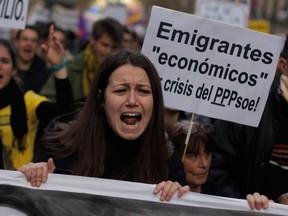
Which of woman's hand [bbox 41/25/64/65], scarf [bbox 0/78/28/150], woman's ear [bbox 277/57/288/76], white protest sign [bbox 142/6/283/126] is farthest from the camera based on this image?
woman's hand [bbox 41/25/64/65]

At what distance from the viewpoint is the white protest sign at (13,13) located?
5.28 m

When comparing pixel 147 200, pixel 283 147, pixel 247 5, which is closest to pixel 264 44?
pixel 283 147

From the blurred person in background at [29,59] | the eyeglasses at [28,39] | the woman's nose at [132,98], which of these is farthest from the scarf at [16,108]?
the eyeglasses at [28,39]

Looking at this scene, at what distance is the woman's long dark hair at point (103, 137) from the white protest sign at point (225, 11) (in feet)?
20.8

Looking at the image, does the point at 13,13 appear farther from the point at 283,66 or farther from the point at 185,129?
the point at 283,66

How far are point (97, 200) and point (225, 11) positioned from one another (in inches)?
274

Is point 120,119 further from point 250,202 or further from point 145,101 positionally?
point 250,202

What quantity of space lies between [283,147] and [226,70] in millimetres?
562

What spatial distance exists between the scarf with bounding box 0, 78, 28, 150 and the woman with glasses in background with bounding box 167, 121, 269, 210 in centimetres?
97

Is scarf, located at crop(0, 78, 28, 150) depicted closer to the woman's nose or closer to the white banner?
the woman's nose

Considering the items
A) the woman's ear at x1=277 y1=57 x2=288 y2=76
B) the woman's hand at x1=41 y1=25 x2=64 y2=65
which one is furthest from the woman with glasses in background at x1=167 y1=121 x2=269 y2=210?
the woman's hand at x1=41 y1=25 x2=64 y2=65

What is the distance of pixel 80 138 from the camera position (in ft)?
11.9

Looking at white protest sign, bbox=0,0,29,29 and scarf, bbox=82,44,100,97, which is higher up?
white protest sign, bbox=0,0,29,29

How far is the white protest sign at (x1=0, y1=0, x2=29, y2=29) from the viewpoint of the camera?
5281 millimetres
